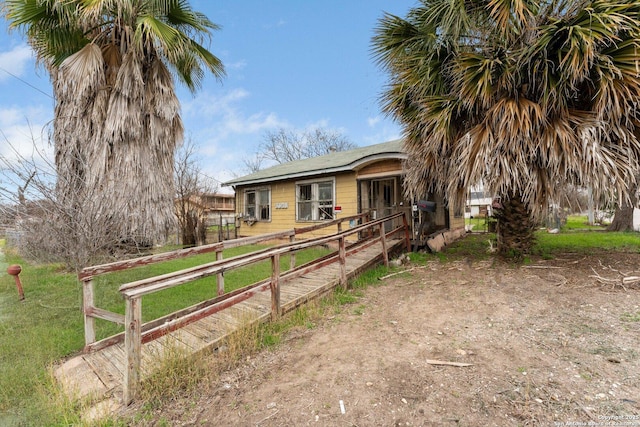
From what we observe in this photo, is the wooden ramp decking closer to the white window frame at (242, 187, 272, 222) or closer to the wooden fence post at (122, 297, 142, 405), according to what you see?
the wooden fence post at (122, 297, 142, 405)

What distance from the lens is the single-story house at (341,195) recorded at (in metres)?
9.02

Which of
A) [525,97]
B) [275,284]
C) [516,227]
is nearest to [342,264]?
[275,284]

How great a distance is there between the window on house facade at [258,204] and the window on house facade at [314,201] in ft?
5.78

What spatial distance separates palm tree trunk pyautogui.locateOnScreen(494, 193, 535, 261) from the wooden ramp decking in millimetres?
3992

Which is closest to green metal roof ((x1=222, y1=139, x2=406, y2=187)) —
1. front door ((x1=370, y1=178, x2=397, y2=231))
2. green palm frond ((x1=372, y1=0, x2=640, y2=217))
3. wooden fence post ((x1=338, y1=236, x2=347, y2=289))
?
front door ((x1=370, y1=178, x2=397, y2=231))

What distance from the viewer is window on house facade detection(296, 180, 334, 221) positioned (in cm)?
1063

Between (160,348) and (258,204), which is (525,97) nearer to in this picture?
(160,348)

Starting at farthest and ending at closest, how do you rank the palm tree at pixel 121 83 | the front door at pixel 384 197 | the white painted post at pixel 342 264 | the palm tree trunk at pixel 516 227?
the front door at pixel 384 197 → the palm tree at pixel 121 83 → the palm tree trunk at pixel 516 227 → the white painted post at pixel 342 264

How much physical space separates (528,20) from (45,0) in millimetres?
10122

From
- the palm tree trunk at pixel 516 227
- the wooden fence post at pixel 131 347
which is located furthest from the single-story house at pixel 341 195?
the wooden fence post at pixel 131 347

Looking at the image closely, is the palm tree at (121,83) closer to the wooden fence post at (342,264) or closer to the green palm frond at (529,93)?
the wooden fence post at (342,264)

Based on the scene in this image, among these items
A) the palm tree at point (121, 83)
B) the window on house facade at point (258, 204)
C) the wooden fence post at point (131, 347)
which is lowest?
the wooden fence post at point (131, 347)

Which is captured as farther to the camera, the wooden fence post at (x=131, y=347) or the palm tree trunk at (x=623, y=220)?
the palm tree trunk at (x=623, y=220)

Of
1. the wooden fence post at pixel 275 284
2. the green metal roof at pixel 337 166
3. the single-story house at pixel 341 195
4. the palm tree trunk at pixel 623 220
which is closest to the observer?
the wooden fence post at pixel 275 284
